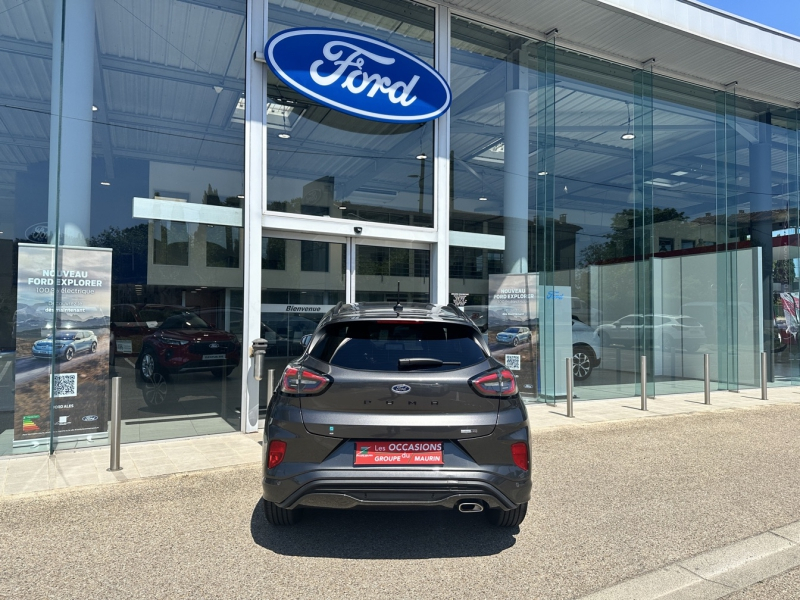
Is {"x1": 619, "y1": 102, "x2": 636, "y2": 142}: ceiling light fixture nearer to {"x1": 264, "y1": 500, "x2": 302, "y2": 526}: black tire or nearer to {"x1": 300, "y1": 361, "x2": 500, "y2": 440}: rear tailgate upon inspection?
{"x1": 300, "y1": 361, "x2": 500, "y2": 440}: rear tailgate

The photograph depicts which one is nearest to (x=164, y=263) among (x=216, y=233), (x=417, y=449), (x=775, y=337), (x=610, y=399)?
(x=216, y=233)

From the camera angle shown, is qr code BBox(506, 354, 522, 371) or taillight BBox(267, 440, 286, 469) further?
qr code BBox(506, 354, 522, 371)

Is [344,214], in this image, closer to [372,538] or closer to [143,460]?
[143,460]

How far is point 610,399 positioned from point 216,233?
7.72 metres

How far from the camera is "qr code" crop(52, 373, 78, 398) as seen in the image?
6.04 metres

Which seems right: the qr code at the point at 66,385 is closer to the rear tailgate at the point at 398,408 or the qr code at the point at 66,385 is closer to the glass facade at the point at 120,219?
the glass facade at the point at 120,219

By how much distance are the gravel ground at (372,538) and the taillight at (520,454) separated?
0.59 metres

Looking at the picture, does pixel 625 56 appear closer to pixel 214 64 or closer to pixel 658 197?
pixel 658 197

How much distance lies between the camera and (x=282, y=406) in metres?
3.38

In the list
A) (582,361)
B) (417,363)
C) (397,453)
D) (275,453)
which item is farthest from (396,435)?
(582,361)

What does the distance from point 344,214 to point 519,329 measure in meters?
3.81

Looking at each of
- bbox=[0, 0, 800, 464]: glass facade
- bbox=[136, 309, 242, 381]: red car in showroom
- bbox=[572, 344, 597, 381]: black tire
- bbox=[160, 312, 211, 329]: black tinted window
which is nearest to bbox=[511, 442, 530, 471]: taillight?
bbox=[0, 0, 800, 464]: glass facade

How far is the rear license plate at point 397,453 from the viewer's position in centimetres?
321

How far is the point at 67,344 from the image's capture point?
6129 millimetres
